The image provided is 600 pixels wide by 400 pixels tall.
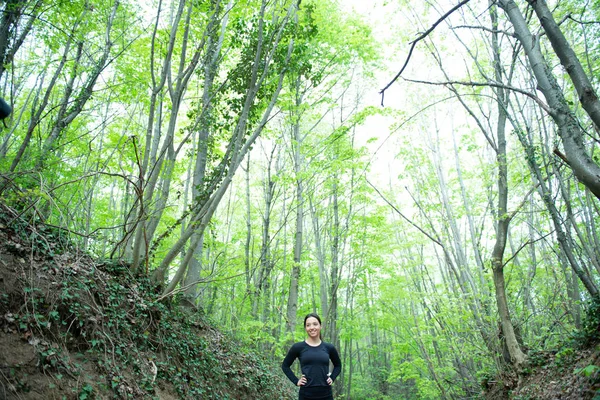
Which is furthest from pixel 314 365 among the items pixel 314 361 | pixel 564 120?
pixel 564 120

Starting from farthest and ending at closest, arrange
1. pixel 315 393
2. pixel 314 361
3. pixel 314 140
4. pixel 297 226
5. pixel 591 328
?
pixel 314 140 → pixel 297 226 → pixel 591 328 → pixel 314 361 → pixel 315 393

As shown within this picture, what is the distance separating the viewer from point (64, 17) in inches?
273

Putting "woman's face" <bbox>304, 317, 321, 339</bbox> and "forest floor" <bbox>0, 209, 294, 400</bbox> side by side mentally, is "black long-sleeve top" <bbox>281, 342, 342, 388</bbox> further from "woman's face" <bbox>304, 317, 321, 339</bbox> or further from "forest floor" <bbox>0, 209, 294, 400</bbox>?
"forest floor" <bbox>0, 209, 294, 400</bbox>

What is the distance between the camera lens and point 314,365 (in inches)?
140

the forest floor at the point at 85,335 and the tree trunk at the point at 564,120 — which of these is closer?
the tree trunk at the point at 564,120

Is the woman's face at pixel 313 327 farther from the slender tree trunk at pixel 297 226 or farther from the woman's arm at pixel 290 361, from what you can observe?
the slender tree trunk at pixel 297 226

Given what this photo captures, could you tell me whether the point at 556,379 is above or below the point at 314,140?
below

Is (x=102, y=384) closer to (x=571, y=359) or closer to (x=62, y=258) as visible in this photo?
(x=62, y=258)

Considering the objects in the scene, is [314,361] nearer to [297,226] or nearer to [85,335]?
[85,335]

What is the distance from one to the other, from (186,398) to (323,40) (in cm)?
882

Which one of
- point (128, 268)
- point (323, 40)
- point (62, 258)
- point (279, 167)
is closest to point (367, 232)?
point (279, 167)

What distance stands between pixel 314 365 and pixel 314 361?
0.04m

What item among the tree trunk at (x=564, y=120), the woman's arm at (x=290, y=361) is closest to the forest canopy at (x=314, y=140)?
the tree trunk at (x=564, y=120)

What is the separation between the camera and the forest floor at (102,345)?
2871 millimetres
